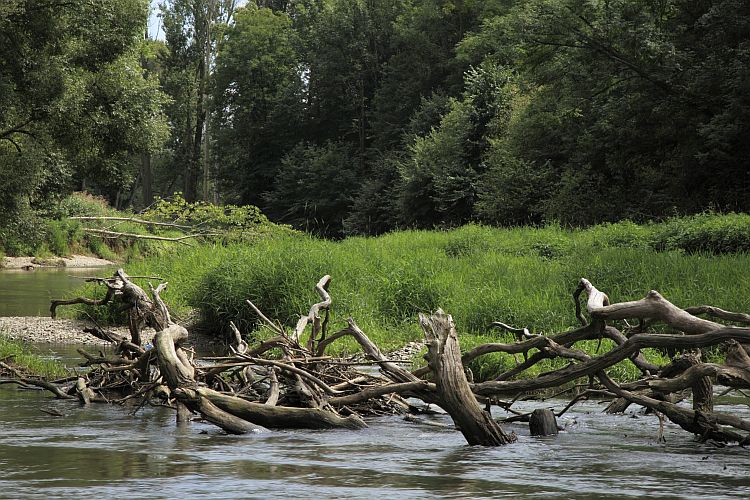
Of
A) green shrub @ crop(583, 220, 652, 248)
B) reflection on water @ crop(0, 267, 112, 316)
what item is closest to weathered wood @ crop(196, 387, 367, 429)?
reflection on water @ crop(0, 267, 112, 316)

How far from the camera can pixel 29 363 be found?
12.1 m

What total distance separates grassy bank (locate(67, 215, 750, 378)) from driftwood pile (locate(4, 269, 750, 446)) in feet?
11.9

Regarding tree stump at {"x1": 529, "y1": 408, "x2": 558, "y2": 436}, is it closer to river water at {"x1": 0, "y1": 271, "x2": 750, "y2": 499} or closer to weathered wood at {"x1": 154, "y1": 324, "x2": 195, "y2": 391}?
river water at {"x1": 0, "y1": 271, "x2": 750, "y2": 499}

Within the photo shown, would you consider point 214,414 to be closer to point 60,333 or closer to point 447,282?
point 447,282

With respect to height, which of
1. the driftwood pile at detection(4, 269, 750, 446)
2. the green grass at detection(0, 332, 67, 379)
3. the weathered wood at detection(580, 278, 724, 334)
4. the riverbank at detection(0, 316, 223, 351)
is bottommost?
the riverbank at detection(0, 316, 223, 351)

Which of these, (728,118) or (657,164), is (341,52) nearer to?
(657,164)

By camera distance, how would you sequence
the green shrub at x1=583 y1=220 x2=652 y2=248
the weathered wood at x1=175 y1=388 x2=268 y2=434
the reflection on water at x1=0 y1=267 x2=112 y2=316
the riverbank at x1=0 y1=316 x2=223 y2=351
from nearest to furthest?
the weathered wood at x1=175 y1=388 x2=268 y2=434
the riverbank at x1=0 y1=316 x2=223 y2=351
the reflection on water at x1=0 y1=267 x2=112 y2=316
the green shrub at x1=583 y1=220 x2=652 y2=248

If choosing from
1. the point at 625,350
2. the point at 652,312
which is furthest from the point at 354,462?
the point at 652,312

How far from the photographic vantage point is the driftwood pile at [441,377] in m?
6.63

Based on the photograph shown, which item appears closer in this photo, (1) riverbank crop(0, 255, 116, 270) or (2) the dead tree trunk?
(2) the dead tree trunk

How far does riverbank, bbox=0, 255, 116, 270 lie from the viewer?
3562 cm

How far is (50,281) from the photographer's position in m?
29.5

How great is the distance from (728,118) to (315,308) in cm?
2148

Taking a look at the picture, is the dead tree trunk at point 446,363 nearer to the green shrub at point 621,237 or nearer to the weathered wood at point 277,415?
the weathered wood at point 277,415
